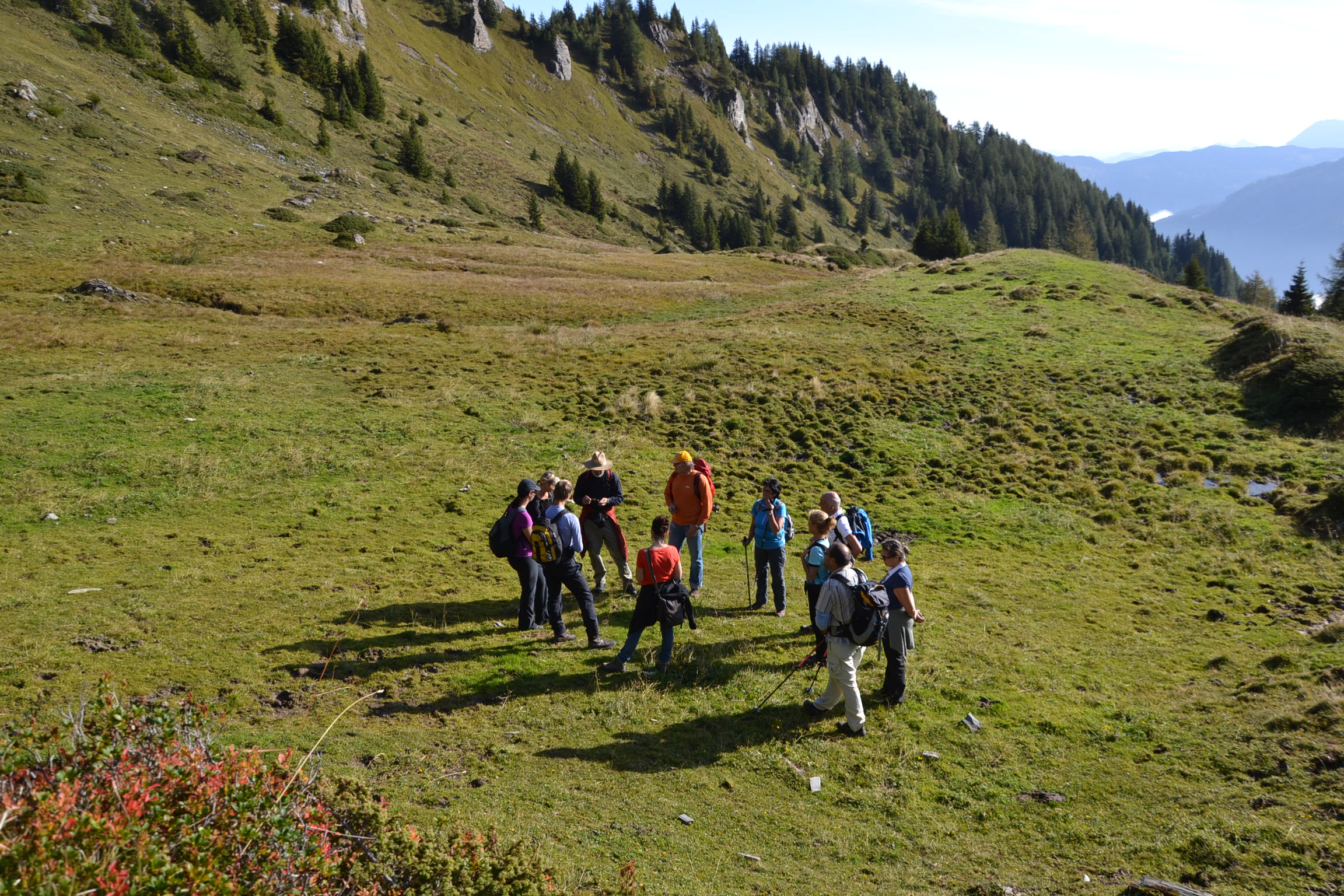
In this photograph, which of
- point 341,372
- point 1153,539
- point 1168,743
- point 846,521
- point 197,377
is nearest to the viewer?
point 1168,743

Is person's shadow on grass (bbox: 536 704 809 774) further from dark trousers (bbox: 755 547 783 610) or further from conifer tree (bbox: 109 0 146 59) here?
conifer tree (bbox: 109 0 146 59)

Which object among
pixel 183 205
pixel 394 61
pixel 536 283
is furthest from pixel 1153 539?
pixel 394 61

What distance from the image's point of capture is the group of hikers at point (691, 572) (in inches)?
376

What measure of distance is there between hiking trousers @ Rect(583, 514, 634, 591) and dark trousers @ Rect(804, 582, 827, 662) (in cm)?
387

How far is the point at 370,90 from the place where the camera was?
115 meters

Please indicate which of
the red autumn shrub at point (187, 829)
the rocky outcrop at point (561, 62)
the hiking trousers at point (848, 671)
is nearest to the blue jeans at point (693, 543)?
the hiking trousers at point (848, 671)

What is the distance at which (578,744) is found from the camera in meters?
9.10

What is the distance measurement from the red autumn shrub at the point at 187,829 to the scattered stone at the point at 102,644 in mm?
6511

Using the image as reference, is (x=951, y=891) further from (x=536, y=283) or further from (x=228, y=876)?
(x=536, y=283)

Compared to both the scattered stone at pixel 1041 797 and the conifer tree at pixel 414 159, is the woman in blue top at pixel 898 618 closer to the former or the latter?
the scattered stone at pixel 1041 797

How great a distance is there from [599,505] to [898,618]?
19.4 ft

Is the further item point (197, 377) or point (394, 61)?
point (394, 61)

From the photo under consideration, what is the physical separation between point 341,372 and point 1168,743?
29.3 m

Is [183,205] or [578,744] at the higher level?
[183,205]
